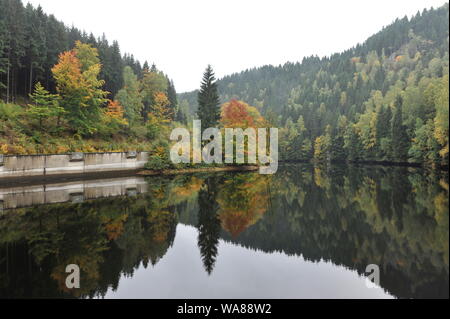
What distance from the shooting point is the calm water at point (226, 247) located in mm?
7094

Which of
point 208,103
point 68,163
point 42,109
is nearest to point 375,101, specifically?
point 208,103

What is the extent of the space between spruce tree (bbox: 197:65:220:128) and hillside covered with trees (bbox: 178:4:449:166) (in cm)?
2525

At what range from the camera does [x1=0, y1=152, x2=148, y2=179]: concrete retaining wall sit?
25344 mm

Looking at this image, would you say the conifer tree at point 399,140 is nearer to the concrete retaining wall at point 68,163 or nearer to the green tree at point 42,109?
the concrete retaining wall at point 68,163

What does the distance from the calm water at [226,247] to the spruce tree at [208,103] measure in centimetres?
2909

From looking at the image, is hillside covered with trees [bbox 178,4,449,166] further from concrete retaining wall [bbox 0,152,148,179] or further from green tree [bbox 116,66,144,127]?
concrete retaining wall [bbox 0,152,148,179]

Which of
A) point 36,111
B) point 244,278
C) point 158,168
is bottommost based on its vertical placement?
point 244,278

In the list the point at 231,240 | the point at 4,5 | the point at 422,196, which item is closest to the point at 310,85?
the point at 4,5

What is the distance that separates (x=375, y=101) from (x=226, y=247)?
95652 mm

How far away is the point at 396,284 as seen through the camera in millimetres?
7105

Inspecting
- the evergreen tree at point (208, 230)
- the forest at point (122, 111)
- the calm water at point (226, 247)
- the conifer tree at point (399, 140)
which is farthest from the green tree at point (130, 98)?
the conifer tree at point (399, 140)
